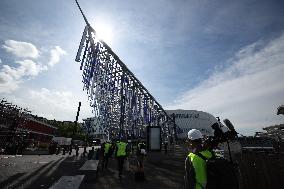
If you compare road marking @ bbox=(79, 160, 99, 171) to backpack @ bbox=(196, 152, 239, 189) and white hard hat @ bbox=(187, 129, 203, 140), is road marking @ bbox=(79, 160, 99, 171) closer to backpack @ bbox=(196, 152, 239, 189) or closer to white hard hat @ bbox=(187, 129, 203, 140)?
white hard hat @ bbox=(187, 129, 203, 140)

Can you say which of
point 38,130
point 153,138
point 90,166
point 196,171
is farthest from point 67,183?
point 38,130

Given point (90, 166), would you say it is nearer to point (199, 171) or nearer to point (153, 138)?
point (199, 171)

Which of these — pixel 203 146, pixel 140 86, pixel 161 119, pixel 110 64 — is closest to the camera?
pixel 203 146

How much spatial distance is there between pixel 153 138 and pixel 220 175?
50.3 ft

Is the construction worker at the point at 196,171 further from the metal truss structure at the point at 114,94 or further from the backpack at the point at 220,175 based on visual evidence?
the metal truss structure at the point at 114,94

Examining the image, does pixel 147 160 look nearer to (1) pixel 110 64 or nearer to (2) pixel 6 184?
(1) pixel 110 64

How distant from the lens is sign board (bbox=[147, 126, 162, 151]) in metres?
17.8

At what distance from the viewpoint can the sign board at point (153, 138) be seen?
58.2 ft

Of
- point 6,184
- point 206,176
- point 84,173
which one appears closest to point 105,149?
point 84,173

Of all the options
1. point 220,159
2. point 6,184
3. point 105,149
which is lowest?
point 6,184

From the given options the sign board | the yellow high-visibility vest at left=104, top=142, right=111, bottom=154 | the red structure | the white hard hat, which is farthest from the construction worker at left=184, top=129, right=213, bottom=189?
the red structure

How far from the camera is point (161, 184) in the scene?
988 centimetres

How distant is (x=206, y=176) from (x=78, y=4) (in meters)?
18.0

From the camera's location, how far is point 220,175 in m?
2.82
